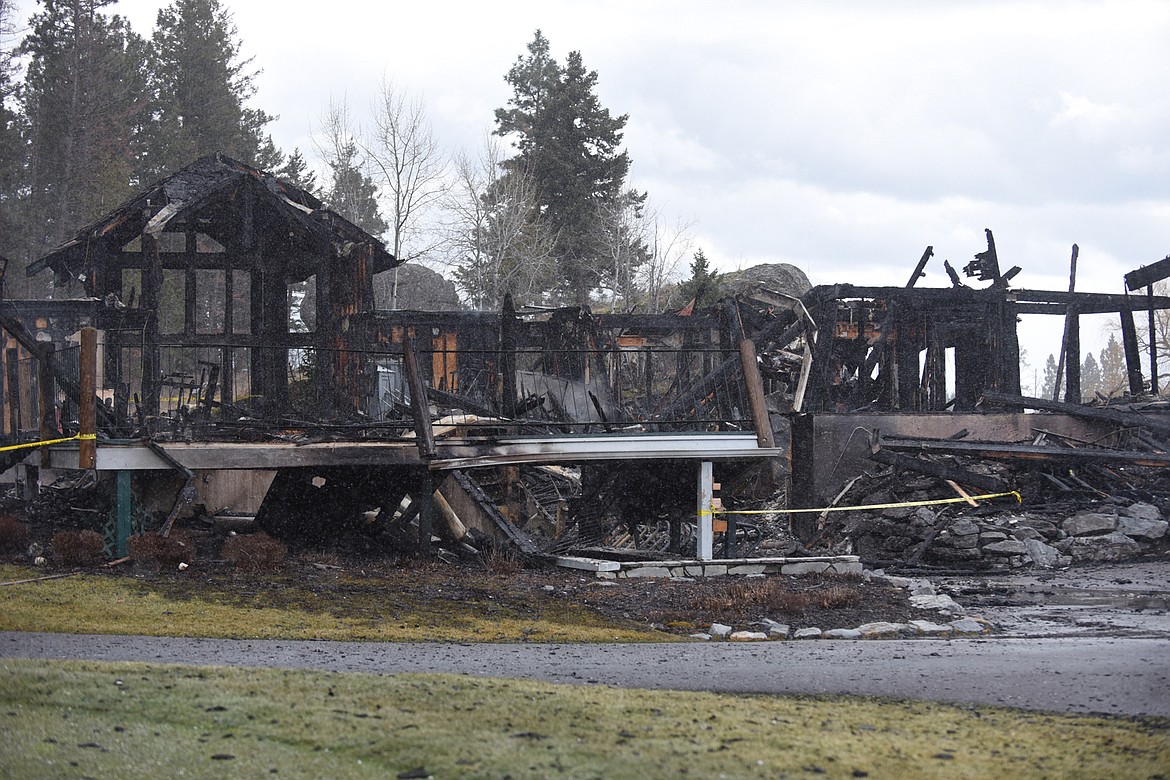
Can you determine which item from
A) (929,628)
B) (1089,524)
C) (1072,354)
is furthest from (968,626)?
(1072,354)

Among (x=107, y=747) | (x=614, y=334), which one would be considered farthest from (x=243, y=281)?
(x=107, y=747)

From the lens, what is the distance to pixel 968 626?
9398 millimetres

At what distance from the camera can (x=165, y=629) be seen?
27.0 feet

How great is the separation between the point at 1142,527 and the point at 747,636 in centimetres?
980

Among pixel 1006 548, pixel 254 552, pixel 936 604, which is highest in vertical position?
pixel 254 552

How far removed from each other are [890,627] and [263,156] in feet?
153

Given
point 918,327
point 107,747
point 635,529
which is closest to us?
point 107,747

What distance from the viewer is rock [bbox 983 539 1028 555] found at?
50.1 feet

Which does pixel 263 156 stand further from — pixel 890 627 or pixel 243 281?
pixel 890 627

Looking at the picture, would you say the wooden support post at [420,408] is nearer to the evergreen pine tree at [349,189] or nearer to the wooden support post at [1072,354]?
the wooden support post at [1072,354]

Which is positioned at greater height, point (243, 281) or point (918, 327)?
point (243, 281)

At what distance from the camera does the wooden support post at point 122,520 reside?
1127 centimetres

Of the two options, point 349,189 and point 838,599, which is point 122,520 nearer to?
point 838,599

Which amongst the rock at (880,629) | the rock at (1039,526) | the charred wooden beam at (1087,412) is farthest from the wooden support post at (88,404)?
the charred wooden beam at (1087,412)
